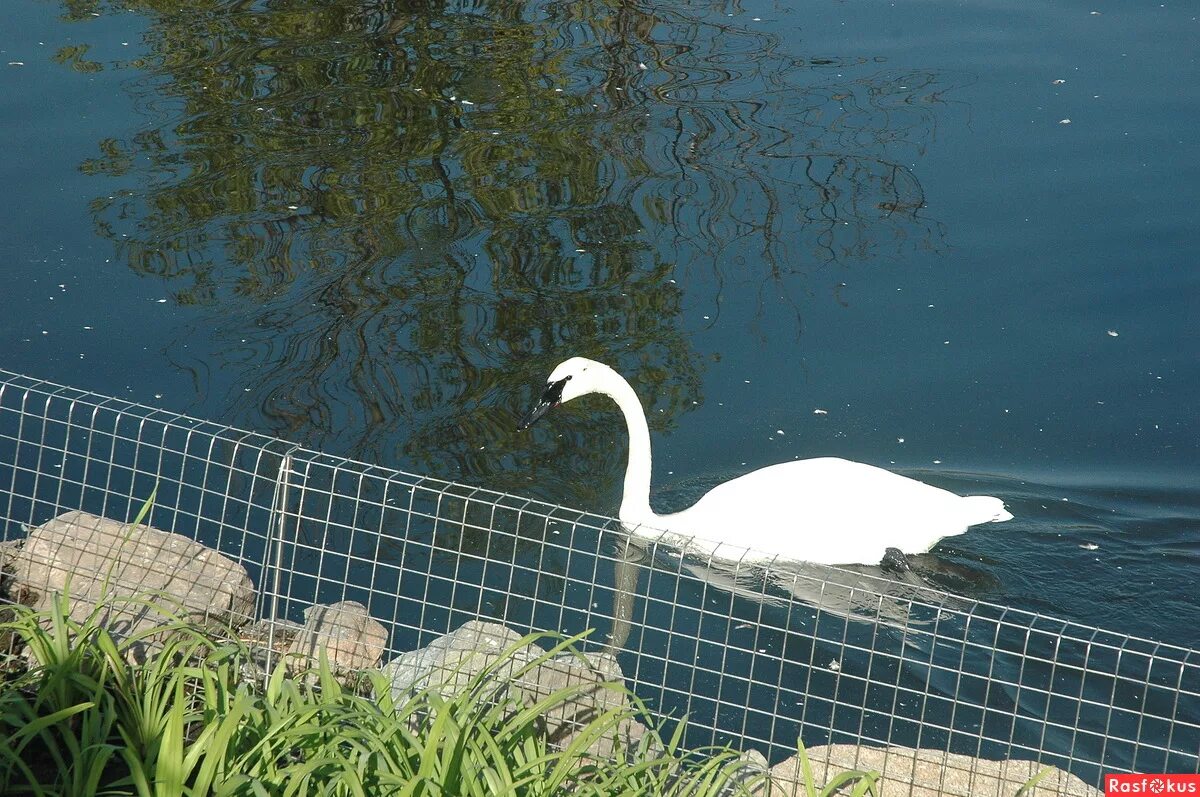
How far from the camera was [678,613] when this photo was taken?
5.44 m

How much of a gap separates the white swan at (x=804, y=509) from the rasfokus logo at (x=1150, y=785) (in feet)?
7.43

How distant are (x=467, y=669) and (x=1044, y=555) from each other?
3.13 metres

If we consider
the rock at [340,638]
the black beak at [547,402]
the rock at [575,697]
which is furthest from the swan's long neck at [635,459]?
the rock at [575,697]

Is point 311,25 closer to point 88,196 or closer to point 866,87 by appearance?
point 88,196

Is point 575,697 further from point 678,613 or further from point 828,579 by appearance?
point 828,579

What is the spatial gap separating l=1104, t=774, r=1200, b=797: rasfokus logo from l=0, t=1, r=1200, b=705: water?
1.79 meters

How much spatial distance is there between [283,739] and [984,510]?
3.57m

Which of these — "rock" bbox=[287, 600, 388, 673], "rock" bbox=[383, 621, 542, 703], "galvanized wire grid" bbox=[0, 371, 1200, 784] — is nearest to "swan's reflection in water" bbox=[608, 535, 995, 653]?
"galvanized wire grid" bbox=[0, 371, 1200, 784]

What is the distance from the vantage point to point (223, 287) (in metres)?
7.84

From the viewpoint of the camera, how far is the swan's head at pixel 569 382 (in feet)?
19.5

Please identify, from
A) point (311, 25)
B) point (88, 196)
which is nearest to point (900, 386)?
point (88, 196)

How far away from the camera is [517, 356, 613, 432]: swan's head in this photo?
596 cm

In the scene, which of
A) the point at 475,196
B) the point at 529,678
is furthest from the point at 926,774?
the point at 475,196

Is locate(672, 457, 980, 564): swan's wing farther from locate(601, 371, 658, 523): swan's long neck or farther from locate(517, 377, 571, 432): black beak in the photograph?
locate(517, 377, 571, 432): black beak
